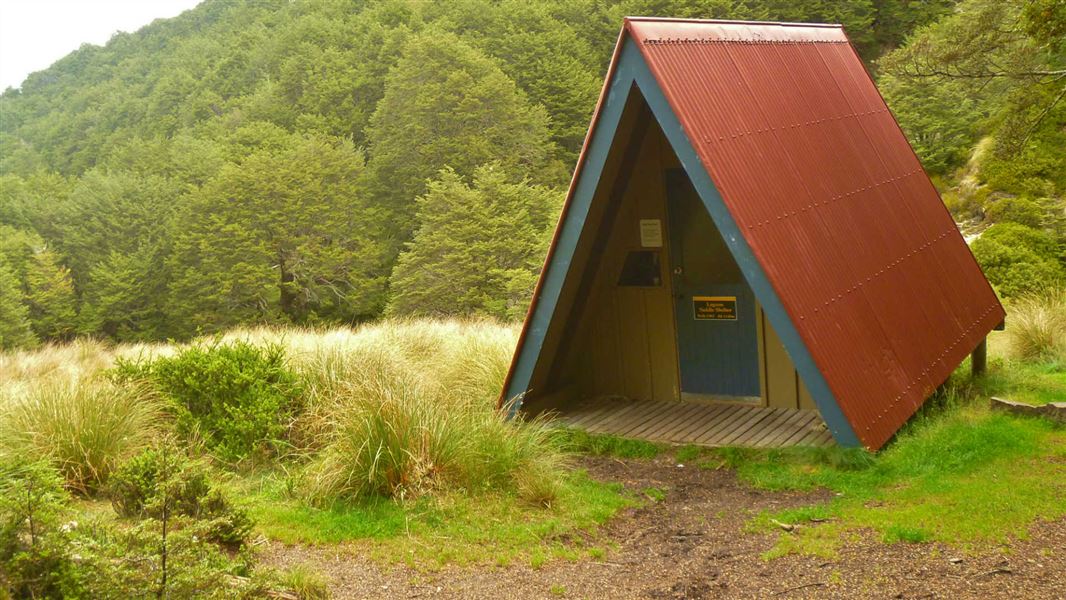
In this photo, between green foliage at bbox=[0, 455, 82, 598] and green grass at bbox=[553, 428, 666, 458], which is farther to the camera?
green grass at bbox=[553, 428, 666, 458]

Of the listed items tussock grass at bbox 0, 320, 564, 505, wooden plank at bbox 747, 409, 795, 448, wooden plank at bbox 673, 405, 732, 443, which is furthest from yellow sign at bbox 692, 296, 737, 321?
tussock grass at bbox 0, 320, 564, 505

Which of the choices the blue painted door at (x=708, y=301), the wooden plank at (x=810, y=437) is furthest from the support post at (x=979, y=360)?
the wooden plank at (x=810, y=437)

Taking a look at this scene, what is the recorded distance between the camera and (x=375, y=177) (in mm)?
49188

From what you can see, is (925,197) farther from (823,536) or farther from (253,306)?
(253,306)

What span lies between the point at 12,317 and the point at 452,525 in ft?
142

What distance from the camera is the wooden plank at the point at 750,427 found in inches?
292

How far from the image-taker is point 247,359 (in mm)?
8062

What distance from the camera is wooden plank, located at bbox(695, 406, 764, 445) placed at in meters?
7.48

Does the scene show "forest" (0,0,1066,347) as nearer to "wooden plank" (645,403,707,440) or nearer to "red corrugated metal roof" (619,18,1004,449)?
"red corrugated metal roof" (619,18,1004,449)

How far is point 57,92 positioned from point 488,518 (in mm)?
97607

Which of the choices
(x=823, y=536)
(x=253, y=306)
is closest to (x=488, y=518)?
(x=823, y=536)

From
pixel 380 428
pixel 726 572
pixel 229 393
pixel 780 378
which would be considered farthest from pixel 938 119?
pixel 726 572

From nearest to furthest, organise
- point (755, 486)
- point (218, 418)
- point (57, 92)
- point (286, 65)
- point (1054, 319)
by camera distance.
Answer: point (755, 486)
point (218, 418)
point (1054, 319)
point (286, 65)
point (57, 92)

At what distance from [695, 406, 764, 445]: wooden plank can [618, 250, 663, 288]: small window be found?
1.37m
